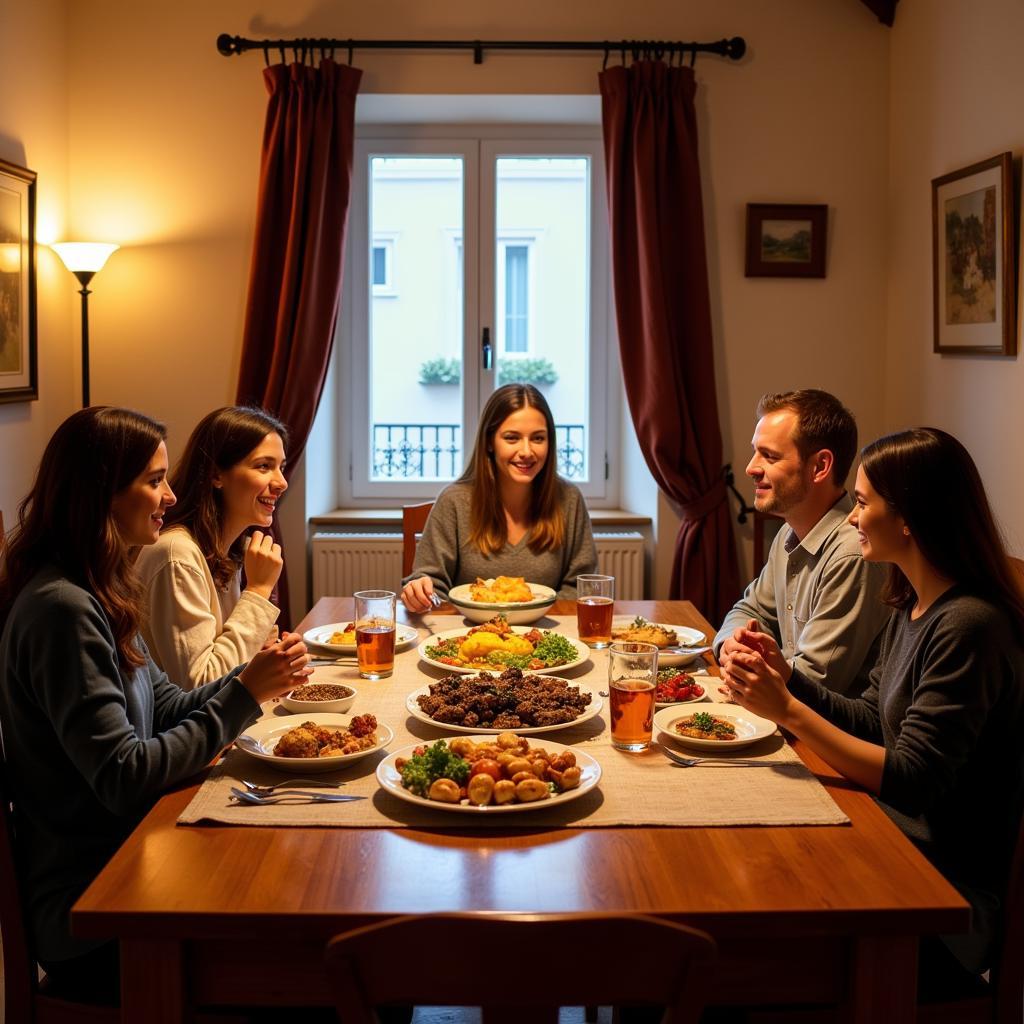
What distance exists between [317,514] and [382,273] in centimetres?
103

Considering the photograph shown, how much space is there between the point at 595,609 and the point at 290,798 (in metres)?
0.95

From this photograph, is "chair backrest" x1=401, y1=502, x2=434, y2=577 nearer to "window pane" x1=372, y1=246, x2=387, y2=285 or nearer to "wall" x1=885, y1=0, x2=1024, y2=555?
"window pane" x1=372, y1=246, x2=387, y2=285

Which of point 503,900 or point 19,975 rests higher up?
point 503,900

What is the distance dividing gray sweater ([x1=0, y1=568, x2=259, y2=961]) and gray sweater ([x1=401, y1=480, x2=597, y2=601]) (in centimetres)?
153

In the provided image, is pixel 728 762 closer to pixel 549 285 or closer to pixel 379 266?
pixel 549 285

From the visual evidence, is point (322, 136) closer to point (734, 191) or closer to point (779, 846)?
point (734, 191)

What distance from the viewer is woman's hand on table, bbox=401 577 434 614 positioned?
9.16 feet

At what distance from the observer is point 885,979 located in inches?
51.9

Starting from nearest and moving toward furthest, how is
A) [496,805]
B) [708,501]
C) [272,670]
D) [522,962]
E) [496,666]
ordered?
[522,962]
[496,805]
[272,670]
[496,666]
[708,501]

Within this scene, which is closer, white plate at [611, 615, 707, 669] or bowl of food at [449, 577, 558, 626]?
white plate at [611, 615, 707, 669]

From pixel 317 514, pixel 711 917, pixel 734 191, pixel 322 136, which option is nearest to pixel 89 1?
pixel 322 136

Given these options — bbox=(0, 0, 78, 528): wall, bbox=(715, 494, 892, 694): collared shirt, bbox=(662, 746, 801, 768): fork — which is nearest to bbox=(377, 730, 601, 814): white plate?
bbox=(662, 746, 801, 768): fork

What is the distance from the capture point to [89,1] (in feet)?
14.0

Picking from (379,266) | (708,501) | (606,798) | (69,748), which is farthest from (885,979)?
(379,266)
